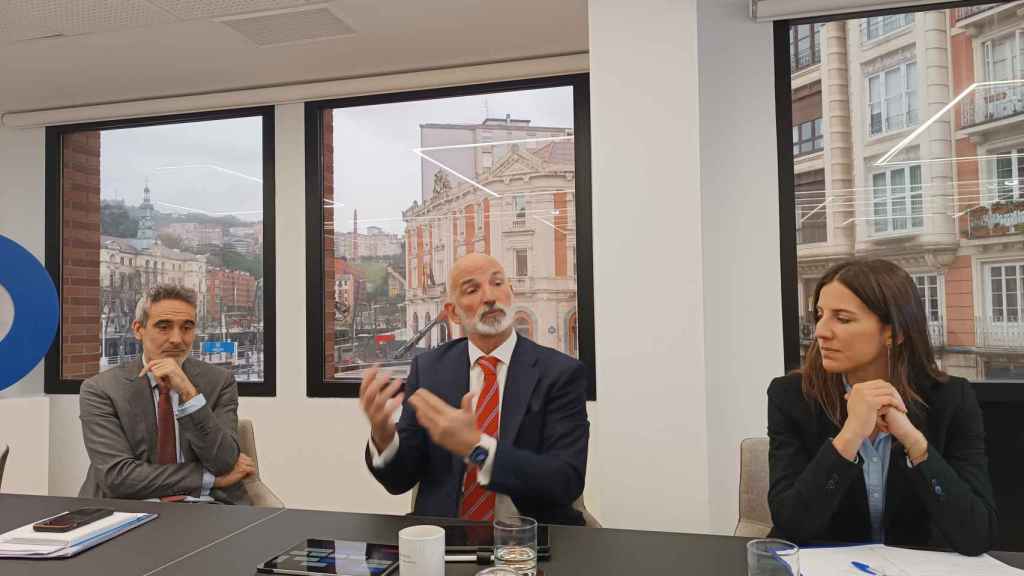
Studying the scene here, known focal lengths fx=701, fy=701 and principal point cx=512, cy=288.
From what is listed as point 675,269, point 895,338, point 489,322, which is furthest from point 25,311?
point 895,338

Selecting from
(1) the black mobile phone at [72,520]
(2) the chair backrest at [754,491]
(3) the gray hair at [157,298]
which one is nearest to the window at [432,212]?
(3) the gray hair at [157,298]

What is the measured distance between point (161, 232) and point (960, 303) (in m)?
4.74

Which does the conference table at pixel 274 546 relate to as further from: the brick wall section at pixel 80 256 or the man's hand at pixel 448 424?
the brick wall section at pixel 80 256

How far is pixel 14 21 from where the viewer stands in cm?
332

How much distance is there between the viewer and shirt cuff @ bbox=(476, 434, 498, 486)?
203 cm

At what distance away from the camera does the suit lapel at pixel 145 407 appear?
2.71 m

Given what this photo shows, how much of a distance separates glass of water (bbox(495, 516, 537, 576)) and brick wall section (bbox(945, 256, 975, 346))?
2630 mm

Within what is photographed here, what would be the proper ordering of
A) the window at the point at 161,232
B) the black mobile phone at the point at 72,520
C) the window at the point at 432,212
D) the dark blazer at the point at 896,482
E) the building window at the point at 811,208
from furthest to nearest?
the window at the point at 161,232 → the window at the point at 432,212 → the building window at the point at 811,208 → the black mobile phone at the point at 72,520 → the dark blazer at the point at 896,482

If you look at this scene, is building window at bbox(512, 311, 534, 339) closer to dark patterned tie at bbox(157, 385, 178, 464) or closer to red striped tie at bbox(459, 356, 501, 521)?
red striped tie at bbox(459, 356, 501, 521)

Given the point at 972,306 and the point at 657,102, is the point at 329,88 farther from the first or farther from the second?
the point at 972,306

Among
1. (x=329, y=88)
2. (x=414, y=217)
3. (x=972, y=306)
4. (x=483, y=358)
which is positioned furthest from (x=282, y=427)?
(x=972, y=306)

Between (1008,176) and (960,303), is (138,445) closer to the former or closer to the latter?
(960,303)

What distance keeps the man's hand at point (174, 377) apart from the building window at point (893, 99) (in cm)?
323

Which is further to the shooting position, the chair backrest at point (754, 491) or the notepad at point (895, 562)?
the chair backrest at point (754, 491)
